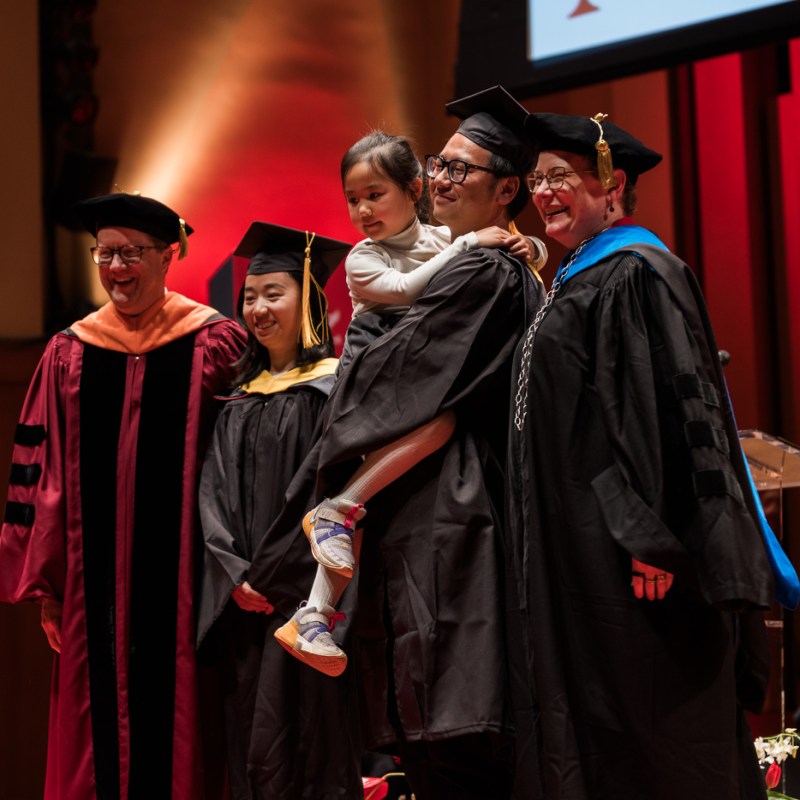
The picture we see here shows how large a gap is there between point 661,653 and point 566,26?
11.4ft

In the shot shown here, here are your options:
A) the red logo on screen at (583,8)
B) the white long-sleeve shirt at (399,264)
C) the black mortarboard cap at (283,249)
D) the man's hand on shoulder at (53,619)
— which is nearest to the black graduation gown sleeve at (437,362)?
the white long-sleeve shirt at (399,264)

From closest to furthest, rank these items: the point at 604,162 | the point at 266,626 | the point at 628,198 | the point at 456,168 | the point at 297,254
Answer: the point at 604,162
the point at 628,198
the point at 456,168
the point at 266,626
the point at 297,254

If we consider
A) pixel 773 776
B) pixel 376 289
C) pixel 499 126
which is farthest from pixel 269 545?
pixel 773 776

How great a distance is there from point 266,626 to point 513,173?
4.90ft

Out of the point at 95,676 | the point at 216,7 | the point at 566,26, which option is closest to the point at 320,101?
the point at 216,7

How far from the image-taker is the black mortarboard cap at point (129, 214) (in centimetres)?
355

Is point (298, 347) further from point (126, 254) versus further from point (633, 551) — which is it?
point (633, 551)

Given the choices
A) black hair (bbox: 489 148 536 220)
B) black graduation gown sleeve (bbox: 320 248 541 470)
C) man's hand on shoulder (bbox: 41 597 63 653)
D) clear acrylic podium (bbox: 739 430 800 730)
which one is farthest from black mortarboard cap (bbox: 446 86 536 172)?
man's hand on shoulder (bbox: 41 597 63 653)

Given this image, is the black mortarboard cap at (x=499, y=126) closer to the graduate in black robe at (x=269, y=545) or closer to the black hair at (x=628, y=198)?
the black hair at (x=628, y=198)

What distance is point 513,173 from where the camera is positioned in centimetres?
271

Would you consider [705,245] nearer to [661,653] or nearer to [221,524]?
[221,524]

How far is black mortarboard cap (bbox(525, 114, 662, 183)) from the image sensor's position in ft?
7.93

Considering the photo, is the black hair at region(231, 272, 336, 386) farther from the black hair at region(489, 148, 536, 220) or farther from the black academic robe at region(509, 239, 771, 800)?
the black academic robe at region(509, 239, 771, 800)

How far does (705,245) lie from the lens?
5.14m
